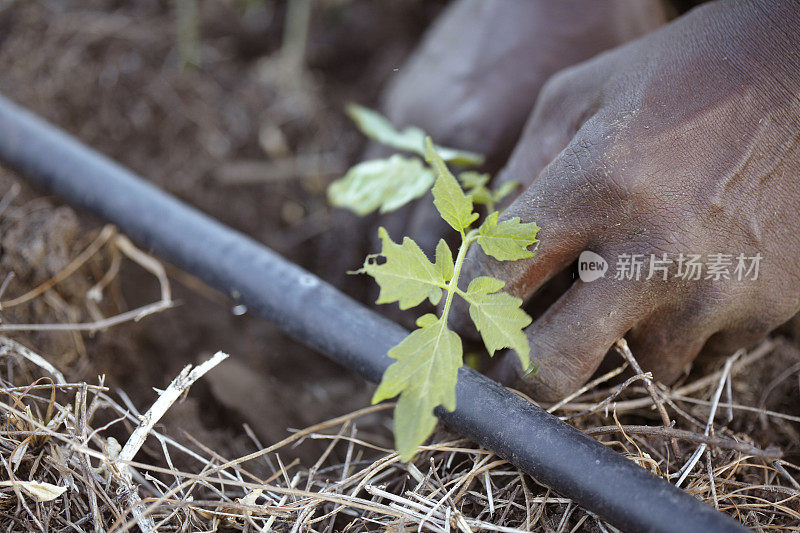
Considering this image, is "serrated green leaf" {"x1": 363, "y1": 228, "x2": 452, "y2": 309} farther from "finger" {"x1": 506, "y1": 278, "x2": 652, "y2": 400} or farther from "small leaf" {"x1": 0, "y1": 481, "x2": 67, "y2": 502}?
"small leaf" {"x1": 0, "y1": 481, "x2": 67, "y2": 502}

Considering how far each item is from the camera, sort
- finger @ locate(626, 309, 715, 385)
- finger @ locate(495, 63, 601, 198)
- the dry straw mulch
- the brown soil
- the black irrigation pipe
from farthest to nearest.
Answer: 1. the brown soil
2. finger @ locate(495, 63, 601, 198)
3. finger @ locate(626, 309, 715, 385)
4. the dry straw mulch
5. the black irrigation pipe

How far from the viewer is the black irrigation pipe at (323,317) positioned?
43.1 inches

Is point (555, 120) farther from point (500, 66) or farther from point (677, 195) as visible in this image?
A: point (500, 66)

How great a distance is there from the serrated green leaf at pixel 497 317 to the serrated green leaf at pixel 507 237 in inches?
3.4

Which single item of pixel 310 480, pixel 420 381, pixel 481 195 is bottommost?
pixel 310 480

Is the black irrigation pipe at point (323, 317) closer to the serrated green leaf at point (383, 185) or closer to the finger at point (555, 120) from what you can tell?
the serrated green leaf at point (383, 185)

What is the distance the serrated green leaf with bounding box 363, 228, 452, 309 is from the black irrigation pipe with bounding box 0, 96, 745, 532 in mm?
269

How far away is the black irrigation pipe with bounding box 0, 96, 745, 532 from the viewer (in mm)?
1094

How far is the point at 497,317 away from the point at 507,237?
18cm

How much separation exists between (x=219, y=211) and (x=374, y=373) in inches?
50.5

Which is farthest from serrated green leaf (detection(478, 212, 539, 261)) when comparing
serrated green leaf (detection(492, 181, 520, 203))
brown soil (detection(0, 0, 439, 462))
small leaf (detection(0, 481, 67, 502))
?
small leaf (detection(0, 481, 67, 502))

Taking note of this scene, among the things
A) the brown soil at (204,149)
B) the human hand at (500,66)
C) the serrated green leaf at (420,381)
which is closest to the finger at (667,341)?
the serrated green leaf at (420,381)

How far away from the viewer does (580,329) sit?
50.1 inches

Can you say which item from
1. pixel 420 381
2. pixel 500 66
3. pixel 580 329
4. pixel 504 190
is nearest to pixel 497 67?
pixel 500 66
